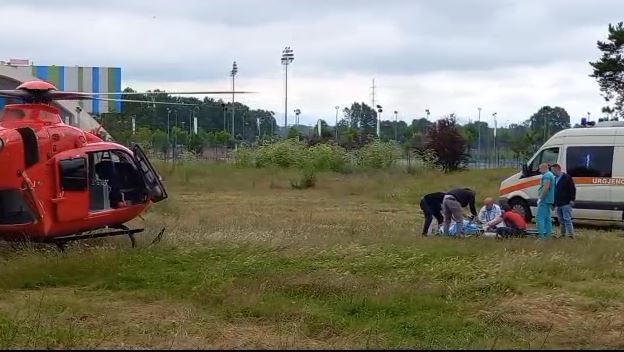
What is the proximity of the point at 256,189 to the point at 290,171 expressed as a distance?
10.8 metres

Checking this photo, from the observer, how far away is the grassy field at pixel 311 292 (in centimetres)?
763

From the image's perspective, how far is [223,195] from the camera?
3192cm

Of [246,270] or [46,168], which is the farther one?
[46,168]

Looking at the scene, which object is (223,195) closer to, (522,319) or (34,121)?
(34,121)

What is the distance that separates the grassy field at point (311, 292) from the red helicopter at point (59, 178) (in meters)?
0.41

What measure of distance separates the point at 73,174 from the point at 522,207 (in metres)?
12.1

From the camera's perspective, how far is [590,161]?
1930 cm

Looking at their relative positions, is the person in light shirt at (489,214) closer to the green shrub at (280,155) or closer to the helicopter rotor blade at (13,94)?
the helicopter rotor blade at (13,94)

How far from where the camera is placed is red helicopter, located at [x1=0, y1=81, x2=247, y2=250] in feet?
40.2

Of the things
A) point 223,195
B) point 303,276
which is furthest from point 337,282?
point 223,195

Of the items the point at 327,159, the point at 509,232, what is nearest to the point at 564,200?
the point at 509,232

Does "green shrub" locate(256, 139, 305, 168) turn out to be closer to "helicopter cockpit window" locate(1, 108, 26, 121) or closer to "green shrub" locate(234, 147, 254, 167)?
"green shrub" locate(234, 147, 254, 167)

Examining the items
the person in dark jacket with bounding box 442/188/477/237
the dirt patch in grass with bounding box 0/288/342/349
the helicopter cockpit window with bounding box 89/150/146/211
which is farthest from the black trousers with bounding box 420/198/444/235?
the dirt patch in grass with bounding box 0/288/342/349

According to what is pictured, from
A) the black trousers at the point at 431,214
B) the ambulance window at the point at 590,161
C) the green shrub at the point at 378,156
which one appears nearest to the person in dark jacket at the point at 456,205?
the black trousers at the point at 431,214
